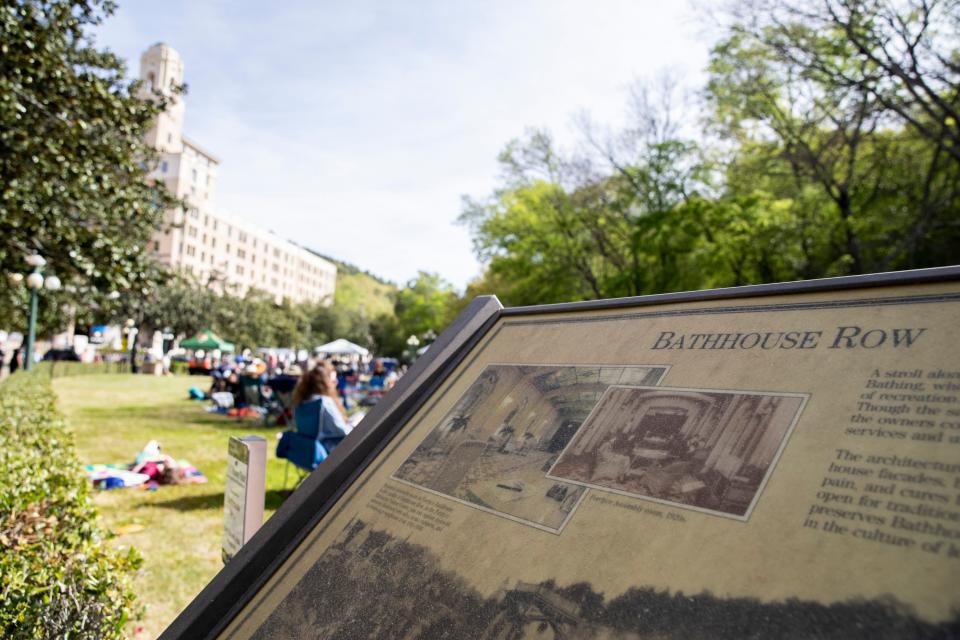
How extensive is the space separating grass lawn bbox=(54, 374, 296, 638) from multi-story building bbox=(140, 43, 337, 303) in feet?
161

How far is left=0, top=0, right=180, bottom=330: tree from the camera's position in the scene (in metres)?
6.32

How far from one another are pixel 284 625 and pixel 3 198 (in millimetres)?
7057

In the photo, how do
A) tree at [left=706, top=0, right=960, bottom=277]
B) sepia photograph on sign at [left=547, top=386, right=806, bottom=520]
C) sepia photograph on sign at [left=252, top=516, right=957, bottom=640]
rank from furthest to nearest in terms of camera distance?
tree at [left=706, top=0, right=960, bottom=277], sepia photograph on sign at [left=547, top=386, right=806, bottom=520], sepia photograph on sign at [left=252, top=516, right=957, bottom=640]

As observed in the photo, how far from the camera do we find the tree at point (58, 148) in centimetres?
632

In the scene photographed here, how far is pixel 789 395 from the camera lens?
55.2 inches

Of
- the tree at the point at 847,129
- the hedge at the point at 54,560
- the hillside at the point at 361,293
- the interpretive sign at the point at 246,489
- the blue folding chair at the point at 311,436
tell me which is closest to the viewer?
the hedge at the point at 54,560

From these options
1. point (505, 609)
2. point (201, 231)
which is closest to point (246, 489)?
point (505, 609)

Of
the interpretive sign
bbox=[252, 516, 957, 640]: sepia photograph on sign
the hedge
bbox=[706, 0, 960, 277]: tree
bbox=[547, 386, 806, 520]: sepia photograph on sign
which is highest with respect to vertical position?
bbox=[706, 0, 960, 277]: tree

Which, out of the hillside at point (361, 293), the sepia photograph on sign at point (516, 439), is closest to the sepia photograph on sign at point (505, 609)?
the sepia photograph on sign at point (516, 439)

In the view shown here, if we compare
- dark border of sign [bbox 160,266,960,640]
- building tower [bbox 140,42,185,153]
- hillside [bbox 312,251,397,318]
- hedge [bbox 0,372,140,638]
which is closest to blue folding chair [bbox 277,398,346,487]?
hedge [bbox 0,372,140,638]

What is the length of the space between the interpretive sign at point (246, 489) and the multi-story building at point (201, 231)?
60.5m

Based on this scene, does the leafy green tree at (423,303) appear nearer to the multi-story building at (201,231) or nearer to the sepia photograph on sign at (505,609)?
the multi-story building at (201,231)

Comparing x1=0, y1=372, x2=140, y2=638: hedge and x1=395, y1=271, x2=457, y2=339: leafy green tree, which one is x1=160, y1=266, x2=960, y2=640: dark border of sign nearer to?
x1=0, y1=372, x2=140, y2=638: hedge

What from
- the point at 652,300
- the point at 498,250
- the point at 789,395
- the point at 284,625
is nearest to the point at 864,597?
the point at 789,395
